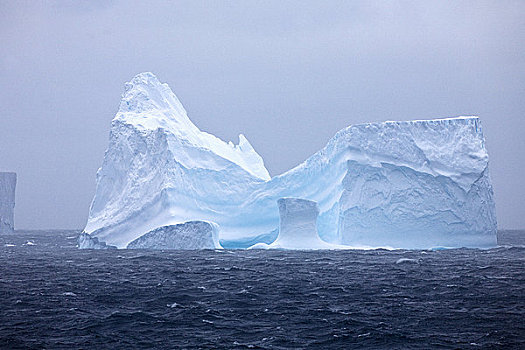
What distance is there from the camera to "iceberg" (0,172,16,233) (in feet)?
126

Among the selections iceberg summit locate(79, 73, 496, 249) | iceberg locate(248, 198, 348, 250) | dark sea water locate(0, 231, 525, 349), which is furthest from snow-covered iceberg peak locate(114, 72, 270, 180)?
dark sea water locate(0, 231, 525, 349)

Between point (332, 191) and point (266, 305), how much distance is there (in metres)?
13.9

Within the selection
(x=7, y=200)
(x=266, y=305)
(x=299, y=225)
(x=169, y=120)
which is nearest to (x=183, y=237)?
(x=299, y=225)

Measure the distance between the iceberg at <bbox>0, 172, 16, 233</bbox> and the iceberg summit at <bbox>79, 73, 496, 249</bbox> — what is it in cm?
1489

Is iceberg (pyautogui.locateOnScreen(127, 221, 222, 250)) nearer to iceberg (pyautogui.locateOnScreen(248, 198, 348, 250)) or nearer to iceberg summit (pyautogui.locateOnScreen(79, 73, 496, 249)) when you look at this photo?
iceberg summit (pyautogui.locateOnScreen(79, 73, 496, 249))

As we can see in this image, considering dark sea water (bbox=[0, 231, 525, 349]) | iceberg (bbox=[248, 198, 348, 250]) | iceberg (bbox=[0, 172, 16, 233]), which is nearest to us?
dark sea water (bbox=[0, 231, 525, 349])

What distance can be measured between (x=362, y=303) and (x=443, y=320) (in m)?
2.02

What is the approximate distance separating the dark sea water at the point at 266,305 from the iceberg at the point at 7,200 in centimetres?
2055

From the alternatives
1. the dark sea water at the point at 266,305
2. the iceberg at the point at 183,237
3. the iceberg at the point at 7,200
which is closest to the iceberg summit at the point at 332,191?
the iceberg at the point at 183,237

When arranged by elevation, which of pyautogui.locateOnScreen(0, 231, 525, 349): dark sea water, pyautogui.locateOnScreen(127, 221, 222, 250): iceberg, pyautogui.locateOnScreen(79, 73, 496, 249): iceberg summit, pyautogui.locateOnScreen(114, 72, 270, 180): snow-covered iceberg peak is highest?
pyautogui.locateOnScreen(114, 72, 270, 180): snow-covered iceberg peak

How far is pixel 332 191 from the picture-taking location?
25.4 m

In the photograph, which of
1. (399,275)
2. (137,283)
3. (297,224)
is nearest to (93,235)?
(297,224)

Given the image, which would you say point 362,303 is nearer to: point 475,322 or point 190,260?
point 475,322

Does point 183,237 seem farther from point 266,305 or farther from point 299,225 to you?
point 266,305
